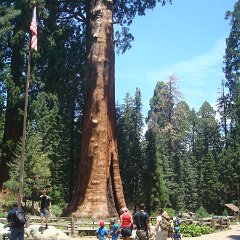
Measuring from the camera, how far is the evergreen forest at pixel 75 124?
1050 inches

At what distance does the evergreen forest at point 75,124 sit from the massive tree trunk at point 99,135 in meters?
1.06

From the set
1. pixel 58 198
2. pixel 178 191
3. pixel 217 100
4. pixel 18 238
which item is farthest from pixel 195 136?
pixel 18 238

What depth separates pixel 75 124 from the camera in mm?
41938

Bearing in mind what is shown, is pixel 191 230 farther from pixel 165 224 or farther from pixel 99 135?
pixel 165 224

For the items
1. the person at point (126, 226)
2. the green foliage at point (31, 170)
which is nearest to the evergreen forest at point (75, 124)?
the green foliage at point (31, 170)

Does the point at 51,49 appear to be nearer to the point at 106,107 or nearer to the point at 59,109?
the point at 106,107

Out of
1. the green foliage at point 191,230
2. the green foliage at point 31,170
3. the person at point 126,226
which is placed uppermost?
the green foliage at point 31,170

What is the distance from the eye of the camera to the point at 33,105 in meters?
27.7

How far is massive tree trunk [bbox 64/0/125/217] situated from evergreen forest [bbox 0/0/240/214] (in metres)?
1.06

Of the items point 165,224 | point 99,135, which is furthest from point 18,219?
point 99,135

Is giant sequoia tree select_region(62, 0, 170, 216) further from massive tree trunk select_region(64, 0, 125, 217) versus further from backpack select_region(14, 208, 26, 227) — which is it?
backpack select_region(14, 208, 26, 227)

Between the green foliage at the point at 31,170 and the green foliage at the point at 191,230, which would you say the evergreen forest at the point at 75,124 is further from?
the green foliage at the point at 191,230

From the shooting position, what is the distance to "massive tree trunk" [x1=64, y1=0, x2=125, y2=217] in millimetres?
23266

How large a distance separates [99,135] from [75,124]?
711 inches
